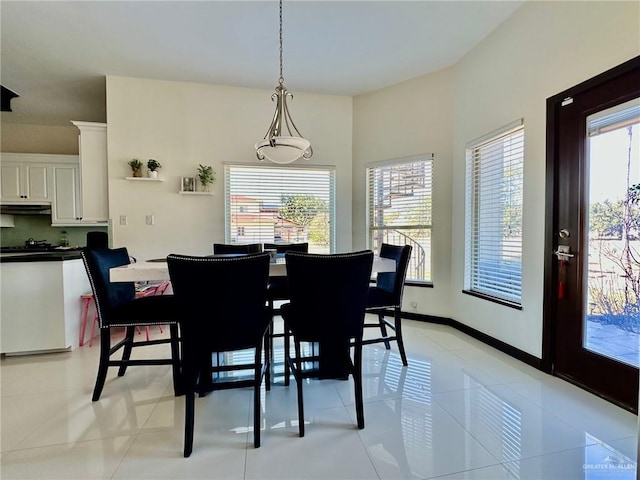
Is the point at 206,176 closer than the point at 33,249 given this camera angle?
Yes

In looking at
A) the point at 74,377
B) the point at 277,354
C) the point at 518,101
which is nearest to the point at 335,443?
the point at 277,354

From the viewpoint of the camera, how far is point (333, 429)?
168 centimetres

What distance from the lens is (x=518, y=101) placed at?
257 centimetres

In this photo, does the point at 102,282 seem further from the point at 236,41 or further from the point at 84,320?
the point at 236,41

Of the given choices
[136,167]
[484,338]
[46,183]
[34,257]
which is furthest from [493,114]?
Result: [46,183]

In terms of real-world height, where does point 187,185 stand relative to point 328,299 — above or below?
above

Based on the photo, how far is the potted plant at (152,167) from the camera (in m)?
3.53

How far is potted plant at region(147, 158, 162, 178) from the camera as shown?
11.6 feet

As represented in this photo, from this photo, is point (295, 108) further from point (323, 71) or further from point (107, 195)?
point (107, 195)

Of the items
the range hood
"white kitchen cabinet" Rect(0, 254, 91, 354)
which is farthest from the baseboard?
the range hood

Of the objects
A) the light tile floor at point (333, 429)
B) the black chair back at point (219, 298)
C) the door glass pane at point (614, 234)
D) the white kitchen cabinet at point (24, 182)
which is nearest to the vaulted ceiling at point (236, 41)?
the white kitchen cabinet at point (24, 182)

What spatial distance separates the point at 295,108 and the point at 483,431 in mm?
3840

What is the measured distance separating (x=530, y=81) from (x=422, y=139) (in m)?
1.27

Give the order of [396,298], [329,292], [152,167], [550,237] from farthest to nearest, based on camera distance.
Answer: [152,167] < [396,298] < [550,237] < [329,292]
